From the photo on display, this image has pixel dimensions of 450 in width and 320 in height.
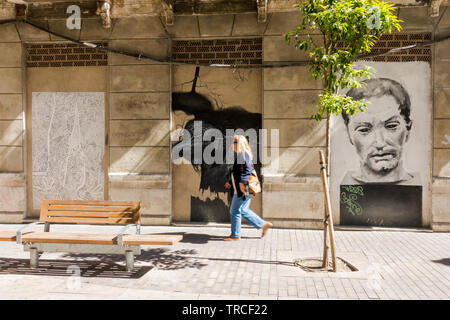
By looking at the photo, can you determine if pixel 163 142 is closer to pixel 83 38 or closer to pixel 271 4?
pixel 83 38

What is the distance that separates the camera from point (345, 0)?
18.7ft

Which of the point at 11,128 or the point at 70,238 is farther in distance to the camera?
the point at 11,128

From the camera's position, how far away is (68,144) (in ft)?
30.5

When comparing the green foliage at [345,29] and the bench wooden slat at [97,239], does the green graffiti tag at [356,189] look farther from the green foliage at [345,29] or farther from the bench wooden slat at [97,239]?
the bench wooden slat at [97,239]

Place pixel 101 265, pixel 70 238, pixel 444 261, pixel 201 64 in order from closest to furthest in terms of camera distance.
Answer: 1. pixel 70 238
2. pixel 101 265
3. pixel 444 261
4. pixel 201 64

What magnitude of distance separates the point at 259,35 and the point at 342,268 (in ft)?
17.0

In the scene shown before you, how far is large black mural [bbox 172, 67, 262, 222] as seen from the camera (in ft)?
29.4

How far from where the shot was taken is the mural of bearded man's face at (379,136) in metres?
8.46

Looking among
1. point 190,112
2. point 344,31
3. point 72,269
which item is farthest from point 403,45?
point 72,269

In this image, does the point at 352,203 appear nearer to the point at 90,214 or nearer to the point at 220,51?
the point at 220,51

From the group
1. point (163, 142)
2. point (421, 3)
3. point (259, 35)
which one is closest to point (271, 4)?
point (259, 35)

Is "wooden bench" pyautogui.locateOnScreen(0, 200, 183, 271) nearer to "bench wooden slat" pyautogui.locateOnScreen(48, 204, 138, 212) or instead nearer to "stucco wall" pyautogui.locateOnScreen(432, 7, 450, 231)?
"bench wooden slat" pyautogui.locateOnScreen(48, 204, 138, 212)

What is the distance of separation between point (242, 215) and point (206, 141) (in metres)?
2.39

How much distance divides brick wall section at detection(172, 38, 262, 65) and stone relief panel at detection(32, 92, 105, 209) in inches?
80.4
